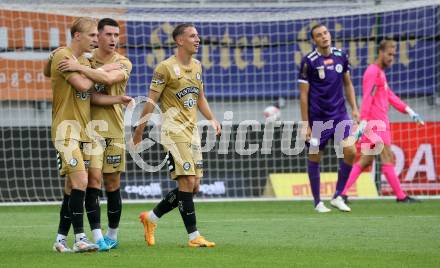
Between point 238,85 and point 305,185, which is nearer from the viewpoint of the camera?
point 305,185

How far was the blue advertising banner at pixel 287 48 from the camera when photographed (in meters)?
16.9

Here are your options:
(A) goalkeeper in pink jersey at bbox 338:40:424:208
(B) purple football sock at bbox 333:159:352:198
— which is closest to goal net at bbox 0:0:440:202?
(A) goalkeeper in pink jersey at bbox 338:40:424:208

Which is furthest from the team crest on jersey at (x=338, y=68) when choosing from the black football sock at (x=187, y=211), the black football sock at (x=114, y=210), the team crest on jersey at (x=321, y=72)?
the black football sock at (x=114, y=210)

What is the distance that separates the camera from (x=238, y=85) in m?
17.1

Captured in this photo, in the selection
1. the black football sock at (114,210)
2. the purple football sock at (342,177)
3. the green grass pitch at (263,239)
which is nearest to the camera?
the green grass pitch at (263,239)

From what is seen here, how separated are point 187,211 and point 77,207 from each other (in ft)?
3.29

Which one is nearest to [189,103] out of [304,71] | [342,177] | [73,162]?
[73,162]

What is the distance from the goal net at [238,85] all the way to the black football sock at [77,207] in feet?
24.1

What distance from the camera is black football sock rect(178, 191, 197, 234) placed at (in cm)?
827

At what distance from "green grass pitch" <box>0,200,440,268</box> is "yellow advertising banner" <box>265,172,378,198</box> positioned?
95.5 inches

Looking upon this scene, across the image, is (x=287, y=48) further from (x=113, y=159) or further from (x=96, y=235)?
(x=96, y=235)

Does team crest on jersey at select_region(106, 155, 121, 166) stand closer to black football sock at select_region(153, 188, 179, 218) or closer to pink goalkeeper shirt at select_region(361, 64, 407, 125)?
black football sock at select_region(153, 188, 179, 218)

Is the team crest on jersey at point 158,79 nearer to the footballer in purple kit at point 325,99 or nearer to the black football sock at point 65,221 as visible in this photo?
the black football sock at point 65,221

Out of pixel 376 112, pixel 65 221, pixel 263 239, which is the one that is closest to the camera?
pixel 65 221
